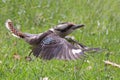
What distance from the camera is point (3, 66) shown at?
6.68m

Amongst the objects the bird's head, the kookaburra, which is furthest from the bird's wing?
the bird's head

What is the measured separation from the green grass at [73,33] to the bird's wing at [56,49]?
32cm

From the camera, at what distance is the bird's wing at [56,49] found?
595cm

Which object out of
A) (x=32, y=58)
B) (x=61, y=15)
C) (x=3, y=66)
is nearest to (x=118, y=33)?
(x=61, y=15)

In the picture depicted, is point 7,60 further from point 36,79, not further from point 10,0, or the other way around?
point 10,0

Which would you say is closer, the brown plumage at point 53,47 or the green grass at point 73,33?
the brown plumage at point 53,47

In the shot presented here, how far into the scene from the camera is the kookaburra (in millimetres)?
5984

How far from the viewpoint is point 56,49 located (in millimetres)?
6176

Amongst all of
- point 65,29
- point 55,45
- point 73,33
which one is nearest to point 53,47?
point 55,45

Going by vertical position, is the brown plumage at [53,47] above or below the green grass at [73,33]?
above

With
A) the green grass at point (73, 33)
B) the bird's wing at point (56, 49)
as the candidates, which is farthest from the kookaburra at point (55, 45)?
the green grass at point (73, 33)

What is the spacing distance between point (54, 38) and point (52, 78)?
1.67 feet

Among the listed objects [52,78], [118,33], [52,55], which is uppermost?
[52,55]

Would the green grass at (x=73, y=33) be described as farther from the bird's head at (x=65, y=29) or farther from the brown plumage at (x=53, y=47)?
the bird's head at (x=65, y=29)
